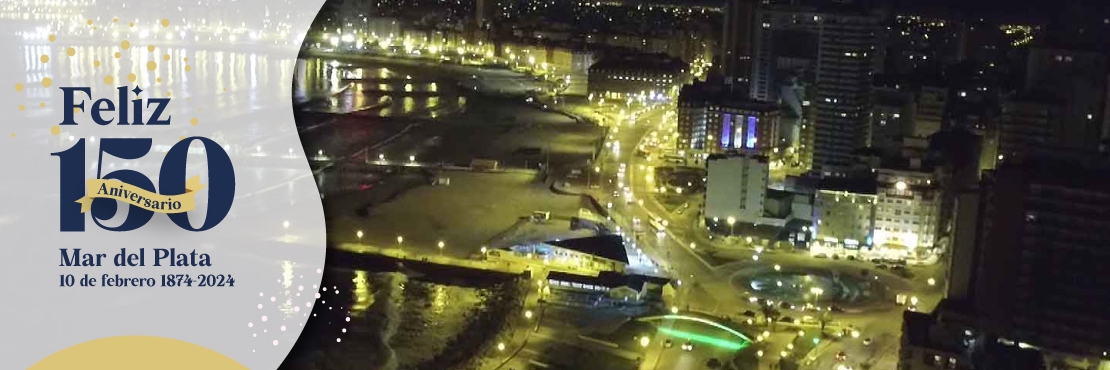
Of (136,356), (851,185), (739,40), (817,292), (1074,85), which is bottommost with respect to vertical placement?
(817,292)

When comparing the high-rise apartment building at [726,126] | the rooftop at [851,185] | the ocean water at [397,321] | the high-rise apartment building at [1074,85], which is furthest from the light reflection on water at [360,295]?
the high-rise apartment building at [726,126]

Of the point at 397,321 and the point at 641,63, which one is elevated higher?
the point at 641,63

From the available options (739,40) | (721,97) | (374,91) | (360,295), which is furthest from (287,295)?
(374,91)

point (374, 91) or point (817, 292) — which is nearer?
point (817, 292)

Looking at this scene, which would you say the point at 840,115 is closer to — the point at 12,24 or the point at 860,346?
the point at 860,346

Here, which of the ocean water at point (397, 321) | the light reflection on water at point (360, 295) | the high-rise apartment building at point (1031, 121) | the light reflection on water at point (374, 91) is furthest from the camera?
the light reflection on water at point (374, 91)

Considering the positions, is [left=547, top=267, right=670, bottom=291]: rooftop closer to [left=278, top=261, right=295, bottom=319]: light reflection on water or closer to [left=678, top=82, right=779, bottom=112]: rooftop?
[left=278, top=261, right=295, bottom=319]: light reflection on water

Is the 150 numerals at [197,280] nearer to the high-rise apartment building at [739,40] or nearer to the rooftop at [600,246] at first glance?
the rooftop at [600,246]

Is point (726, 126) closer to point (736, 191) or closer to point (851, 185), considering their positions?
point (736, 191)
